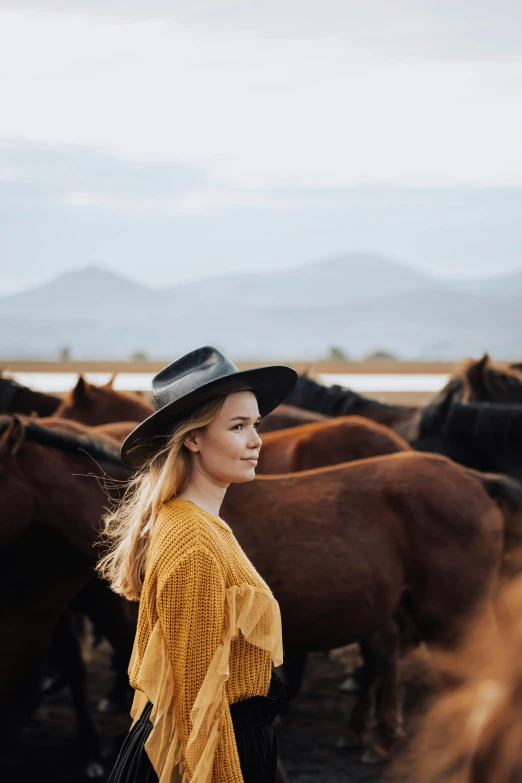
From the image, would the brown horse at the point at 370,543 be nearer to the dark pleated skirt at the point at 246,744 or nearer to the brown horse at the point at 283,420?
the dark pleated skirt at the point at 246,744

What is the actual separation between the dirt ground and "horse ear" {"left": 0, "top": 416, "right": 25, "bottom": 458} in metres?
1.35

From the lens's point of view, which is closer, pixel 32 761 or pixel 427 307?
pixel 32 761

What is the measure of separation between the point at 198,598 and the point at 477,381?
6.95 meters

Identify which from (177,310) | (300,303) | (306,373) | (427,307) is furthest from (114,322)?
(306,373)

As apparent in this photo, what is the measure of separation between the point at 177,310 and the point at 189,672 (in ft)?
613

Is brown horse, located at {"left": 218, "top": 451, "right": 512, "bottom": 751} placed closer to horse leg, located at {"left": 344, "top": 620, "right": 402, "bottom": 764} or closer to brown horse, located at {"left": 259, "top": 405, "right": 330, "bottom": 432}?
horse leg, located at {"left": 344, "top": 620, "right": 402, "bottom": 764}

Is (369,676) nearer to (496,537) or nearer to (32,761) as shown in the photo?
(496,537)

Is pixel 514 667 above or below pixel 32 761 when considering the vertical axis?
above

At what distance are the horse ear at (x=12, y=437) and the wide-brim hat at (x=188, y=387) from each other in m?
2.08

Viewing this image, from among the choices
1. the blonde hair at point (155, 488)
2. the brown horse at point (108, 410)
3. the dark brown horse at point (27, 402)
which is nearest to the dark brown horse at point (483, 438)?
the brown horse at point (108, 410)

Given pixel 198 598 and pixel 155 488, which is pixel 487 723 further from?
pixel 155 488

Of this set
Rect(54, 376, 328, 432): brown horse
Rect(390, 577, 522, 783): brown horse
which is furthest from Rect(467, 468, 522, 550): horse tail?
Rect(390, 577, 522, 783): brown horse

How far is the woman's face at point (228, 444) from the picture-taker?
2.15 meters

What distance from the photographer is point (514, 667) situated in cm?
135
